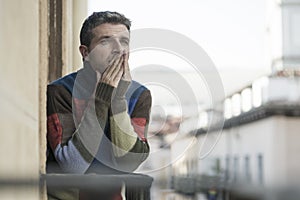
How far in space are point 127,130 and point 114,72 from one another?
0.20 ft

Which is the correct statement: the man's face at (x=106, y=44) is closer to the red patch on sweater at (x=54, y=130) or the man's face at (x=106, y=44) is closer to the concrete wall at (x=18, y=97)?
the red patch on sweater at (x=54, y=130)

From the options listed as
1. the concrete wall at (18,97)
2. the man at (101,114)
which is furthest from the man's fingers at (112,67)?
the concrete wall at (18,97)

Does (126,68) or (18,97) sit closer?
(18,97)

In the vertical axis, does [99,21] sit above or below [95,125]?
above

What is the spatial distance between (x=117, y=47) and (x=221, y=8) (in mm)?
554

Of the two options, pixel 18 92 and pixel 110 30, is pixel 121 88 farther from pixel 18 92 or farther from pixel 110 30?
pixel 18 92

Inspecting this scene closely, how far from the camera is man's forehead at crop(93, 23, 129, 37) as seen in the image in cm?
63

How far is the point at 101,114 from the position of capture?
1.95 feet

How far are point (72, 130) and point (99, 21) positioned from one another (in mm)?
120

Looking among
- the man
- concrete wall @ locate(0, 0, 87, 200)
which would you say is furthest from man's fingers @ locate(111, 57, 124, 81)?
concrete wall @ locate(0, 0, 87, 200)

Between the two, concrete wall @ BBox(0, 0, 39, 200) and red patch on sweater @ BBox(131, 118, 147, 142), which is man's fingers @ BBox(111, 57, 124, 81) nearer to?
red patch on sweater @ BBox(131, 118, 147, 142)

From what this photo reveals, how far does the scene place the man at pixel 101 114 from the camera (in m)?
0.60

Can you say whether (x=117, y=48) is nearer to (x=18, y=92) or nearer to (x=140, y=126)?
(x=140, y=126)

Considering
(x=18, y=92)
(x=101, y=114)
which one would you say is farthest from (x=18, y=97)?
(x=101, y=114)
